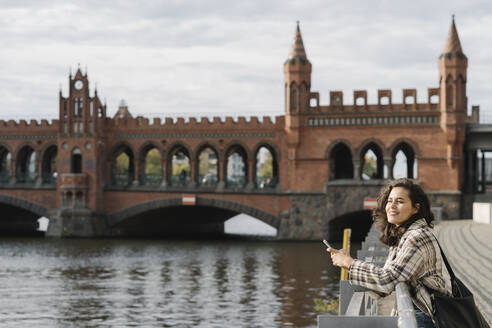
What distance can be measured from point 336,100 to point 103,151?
1482 cm

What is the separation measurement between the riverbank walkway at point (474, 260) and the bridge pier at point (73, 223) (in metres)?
24.1

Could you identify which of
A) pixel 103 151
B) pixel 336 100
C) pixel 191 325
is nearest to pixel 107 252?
pixel 103 151

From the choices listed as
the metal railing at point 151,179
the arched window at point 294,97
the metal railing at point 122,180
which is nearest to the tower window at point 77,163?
the metal railing at point 122,180

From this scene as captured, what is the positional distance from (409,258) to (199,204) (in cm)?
3892

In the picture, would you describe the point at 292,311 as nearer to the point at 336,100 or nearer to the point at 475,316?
the point at 475,316

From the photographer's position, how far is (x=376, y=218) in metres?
5.18

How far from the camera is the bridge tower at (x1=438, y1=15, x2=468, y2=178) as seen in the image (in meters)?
39.0

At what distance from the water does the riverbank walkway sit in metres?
3.93

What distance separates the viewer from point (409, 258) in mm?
4578

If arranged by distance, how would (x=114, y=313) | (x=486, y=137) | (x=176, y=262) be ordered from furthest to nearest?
(x=486, y=137) < (x=176, y=262) < (x=114, y=313)

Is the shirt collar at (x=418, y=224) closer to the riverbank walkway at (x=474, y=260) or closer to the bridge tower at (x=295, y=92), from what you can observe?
the riverbank walkway at (x=474, y=260)

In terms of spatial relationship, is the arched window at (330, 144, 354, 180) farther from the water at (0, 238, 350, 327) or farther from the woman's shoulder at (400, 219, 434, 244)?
the woman's shoulder at (400, 219, 434, 244)

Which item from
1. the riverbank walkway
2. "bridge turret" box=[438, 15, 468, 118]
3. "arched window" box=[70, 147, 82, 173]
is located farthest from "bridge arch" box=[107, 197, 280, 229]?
the riverbank walkway

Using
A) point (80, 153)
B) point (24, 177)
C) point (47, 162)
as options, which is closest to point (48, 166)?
point (47, 162)
